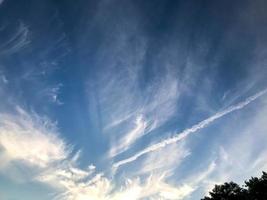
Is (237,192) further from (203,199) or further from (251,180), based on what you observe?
(203,199)

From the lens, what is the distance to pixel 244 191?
3027 inches

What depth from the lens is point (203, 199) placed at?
8475 centimetres

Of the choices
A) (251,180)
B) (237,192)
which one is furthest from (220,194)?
(251,180)

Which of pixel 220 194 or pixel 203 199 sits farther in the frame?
pixel 203 199

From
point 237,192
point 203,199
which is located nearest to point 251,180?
point 237,192

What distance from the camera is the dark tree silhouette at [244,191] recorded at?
73.1 m

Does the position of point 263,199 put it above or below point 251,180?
below

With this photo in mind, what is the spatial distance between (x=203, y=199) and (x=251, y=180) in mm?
16531

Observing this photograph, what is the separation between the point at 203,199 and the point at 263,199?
18833mm

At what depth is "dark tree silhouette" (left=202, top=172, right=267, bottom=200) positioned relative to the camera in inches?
2876

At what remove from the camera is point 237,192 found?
7825cm

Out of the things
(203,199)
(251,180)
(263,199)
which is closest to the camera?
(263,199)

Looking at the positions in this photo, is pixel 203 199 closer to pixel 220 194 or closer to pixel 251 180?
pixel 220 194

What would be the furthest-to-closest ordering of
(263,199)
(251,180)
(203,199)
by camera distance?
1. (203,199)
2. (251,180)
3. (263,199)
